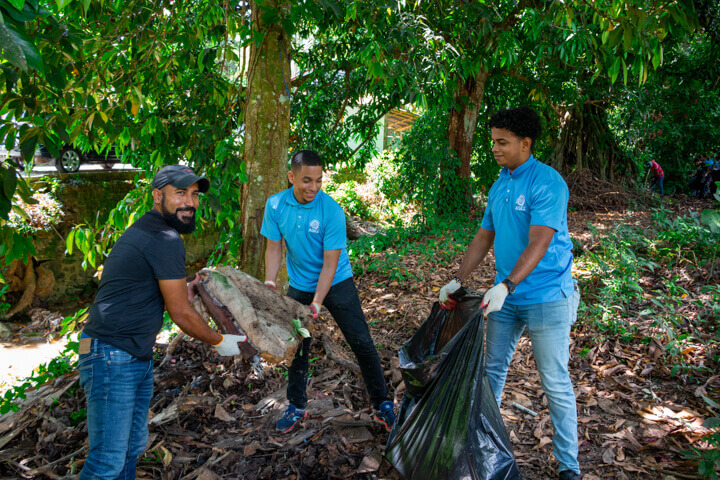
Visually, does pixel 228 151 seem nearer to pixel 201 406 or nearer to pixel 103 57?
pixel 103 57

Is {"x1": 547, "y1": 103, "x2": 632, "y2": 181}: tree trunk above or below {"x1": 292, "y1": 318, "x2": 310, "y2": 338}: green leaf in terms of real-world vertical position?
above

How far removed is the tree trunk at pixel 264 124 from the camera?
157 inches

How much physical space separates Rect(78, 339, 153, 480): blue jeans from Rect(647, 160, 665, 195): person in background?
1338 centimetres

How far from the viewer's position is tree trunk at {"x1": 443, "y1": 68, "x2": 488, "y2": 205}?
28.3 feet

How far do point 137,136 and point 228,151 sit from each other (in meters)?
0.92

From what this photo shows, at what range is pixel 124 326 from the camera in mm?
2150

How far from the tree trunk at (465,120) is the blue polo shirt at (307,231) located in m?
6.12

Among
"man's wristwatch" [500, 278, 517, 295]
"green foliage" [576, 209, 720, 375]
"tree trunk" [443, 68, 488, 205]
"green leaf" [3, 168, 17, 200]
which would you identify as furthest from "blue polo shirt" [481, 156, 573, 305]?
"tree trunk" [443, 68, 488, 205]

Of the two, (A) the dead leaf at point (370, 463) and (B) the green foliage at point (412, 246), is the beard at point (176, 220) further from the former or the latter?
(B) the green foliage at point (412, 246)

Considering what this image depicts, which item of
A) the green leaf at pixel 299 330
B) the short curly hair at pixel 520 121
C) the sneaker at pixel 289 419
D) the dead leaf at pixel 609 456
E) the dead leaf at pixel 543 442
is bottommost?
the dead leaf at pixel 543 442

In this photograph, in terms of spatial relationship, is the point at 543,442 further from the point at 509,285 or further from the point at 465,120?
the point at 465,120

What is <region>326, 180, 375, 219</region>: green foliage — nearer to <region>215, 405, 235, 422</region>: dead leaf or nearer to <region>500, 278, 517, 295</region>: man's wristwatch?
<region>215, 405, 235, 422</region>: dead leaf

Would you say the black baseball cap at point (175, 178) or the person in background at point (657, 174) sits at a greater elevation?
the person in background at point (657, 174)

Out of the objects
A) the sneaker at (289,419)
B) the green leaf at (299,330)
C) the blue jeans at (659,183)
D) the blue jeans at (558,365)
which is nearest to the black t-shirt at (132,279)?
the green leaf at (299,330)
